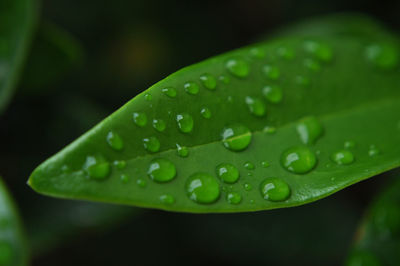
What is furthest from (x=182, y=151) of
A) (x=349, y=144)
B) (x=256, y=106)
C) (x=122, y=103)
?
(x=122, y=103)

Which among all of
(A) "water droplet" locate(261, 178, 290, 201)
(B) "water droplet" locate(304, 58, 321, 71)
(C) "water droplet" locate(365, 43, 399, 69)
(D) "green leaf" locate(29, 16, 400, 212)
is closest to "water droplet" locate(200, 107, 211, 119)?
(D) "green leaf" locate(29, 16, 400, 212)

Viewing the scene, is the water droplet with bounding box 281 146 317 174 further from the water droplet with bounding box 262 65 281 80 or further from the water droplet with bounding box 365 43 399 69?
the water droplet with bounding box 365 43 399 69

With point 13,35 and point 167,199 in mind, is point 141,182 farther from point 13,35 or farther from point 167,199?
point 13,35

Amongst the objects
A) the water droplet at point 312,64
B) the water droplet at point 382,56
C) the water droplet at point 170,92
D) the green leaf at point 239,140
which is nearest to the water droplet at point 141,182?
the green leaf at point 239,140

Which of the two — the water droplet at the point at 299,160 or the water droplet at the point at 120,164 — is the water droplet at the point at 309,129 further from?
the water droplet at the point at 120,164

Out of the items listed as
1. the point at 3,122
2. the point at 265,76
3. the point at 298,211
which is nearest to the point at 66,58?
the point at 3,122
